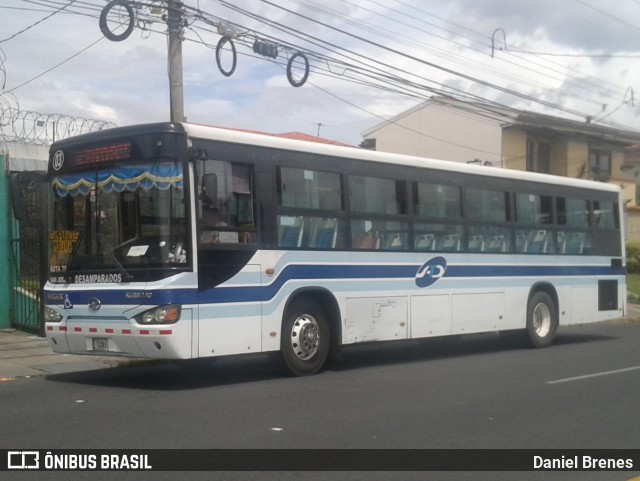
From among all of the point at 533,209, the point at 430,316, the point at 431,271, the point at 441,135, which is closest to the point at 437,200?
the point at 431,271

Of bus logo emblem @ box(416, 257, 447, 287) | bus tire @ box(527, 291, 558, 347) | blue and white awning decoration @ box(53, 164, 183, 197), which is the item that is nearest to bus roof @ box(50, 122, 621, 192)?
blue and white awning decoration @ box(53, 164, 183, 197)

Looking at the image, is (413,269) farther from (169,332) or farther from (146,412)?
(146,412)

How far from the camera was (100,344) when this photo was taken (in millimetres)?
11008

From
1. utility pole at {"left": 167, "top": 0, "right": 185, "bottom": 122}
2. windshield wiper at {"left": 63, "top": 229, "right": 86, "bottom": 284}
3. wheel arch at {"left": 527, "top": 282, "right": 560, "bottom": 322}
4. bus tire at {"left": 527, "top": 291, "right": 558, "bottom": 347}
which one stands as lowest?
bus tire at {"left": 527, "top": 291, "right": 558, "bottom": 347}

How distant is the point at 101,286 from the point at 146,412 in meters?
2.25

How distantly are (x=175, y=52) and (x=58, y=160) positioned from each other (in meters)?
4.41

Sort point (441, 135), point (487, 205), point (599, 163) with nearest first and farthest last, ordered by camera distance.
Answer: point (487, 205), point (441, 135), point (599, 163)

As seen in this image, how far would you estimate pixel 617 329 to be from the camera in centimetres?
2197

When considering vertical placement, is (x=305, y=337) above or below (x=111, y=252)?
below

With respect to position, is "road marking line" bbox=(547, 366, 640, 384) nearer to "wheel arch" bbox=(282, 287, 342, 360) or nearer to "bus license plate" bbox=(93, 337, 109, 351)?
"wheel arch" bbox=(282, 287, 342, 360)

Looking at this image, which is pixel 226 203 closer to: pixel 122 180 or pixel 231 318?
pixel 122 180

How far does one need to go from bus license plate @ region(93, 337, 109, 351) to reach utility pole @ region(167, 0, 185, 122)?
17.9 ft

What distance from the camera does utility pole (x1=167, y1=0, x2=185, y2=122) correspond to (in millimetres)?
15242

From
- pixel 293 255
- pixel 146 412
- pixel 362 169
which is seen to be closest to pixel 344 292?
pixel 293 255
